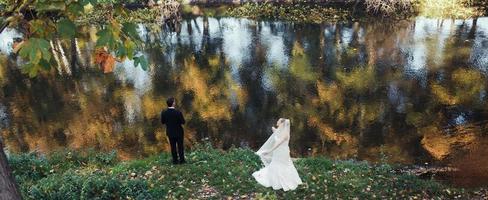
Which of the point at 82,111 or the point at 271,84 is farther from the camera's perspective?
the point at 271,84

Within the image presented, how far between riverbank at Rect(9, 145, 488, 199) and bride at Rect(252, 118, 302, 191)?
0.62 feet

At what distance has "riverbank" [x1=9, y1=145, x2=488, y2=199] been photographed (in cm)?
1011

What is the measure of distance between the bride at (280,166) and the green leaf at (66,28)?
6.81m

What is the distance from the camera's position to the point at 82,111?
800 inches

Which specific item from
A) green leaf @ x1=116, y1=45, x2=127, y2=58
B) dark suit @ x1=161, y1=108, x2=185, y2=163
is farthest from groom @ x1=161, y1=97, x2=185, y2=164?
green leaf @ x1=116, y1=45, x2=127, y2=58

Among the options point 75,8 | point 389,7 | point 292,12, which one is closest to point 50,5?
point 75,8

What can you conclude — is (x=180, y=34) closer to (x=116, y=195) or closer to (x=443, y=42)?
(x=443, y=42)

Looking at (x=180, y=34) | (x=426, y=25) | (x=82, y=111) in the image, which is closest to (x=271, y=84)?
(x=82, y=111)

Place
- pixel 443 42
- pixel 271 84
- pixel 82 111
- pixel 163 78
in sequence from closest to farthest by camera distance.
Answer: pixel 82 111
pixel 271 84
pixel 163 78
pixel 443 42

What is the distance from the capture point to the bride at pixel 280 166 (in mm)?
10773

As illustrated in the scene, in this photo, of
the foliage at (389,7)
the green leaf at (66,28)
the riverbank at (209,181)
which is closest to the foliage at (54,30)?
the green leaf at (66,28)

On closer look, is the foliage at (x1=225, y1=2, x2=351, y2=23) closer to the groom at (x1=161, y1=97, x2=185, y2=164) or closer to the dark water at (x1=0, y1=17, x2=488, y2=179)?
the dark water at (x1=0, y1=17, x2=488, y2=179)

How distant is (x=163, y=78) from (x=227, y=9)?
1812 cm

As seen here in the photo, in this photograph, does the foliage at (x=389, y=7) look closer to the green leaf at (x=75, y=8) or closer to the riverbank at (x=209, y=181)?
the riverbank at (x=209, y=181)
